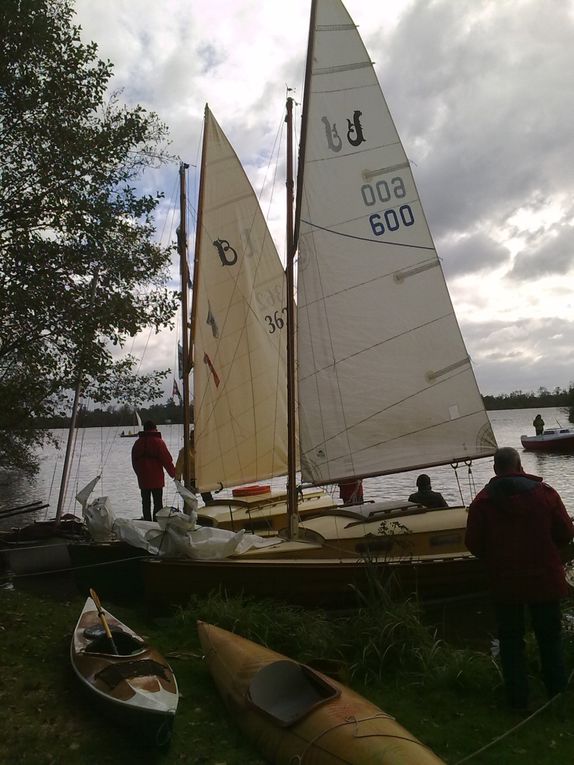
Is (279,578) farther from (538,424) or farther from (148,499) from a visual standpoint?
(538,424)

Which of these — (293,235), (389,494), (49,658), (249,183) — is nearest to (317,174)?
(293,235)

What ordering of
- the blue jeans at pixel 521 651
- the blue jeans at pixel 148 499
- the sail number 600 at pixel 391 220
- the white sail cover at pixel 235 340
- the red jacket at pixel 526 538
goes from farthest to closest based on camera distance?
the white sail cover at pixel 235 340 → the blue jeans at pixel 148 499 → the sail number 600 at pixel 391 220 → the blue jeans at pixel 521 651 → the red jacket at pixel 526 538

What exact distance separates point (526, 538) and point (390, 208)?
6.66m

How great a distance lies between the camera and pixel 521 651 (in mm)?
5438

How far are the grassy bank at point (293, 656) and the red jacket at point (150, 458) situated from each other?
544cm

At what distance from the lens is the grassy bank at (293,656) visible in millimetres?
4949

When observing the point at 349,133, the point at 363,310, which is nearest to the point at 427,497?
the point at 363,310

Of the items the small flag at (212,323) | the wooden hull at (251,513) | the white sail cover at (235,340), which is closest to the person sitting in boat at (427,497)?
the wooden hull at (251,513)

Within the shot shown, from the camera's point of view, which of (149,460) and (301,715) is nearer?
(301,715)

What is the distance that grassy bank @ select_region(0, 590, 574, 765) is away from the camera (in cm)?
495

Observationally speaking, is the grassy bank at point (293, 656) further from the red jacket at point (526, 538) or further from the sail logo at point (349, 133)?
the sail logo at point (349, 133)

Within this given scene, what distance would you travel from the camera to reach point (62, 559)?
12445mm

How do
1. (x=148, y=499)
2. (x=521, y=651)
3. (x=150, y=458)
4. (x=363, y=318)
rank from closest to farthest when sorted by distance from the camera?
(x=521, y=651)
(x=363, y=318)
(x=150, y=458)
(x=148, y=499)

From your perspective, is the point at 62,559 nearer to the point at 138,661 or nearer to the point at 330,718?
the point at 138,661
